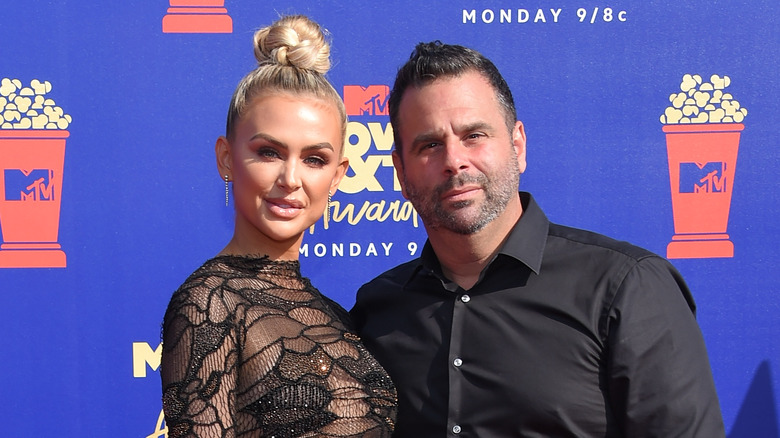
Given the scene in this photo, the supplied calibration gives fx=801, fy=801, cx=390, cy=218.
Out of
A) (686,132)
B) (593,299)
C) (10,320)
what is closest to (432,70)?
(593,299)

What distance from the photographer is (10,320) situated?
2.63 metres

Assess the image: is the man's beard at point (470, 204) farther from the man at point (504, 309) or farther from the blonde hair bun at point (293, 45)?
the blonde hair bun at point (293, 45)

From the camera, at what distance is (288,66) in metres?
1.81

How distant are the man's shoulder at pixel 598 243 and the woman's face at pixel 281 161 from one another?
21.3 inches

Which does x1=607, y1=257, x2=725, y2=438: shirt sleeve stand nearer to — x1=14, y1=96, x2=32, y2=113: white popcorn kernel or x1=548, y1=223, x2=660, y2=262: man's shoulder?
x1=548, y1=223, x2=660, y2=262: man's shoulder

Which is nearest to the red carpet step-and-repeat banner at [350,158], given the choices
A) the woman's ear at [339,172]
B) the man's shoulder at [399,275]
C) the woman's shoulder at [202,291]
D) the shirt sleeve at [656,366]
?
the man's shoulder at [399,275]

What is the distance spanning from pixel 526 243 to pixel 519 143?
0.89ft

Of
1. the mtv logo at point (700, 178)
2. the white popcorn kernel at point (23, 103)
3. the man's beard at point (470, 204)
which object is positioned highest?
the white popcorn kernel at point (23, 103)

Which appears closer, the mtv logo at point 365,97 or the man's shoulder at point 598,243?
the man's shoulder at point 598,243

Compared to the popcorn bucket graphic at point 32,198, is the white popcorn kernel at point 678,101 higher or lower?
higher

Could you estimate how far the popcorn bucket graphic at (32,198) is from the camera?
2.65m

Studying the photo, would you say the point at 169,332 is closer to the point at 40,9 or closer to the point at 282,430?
the point at 282,430

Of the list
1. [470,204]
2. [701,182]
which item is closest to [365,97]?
[470,204]

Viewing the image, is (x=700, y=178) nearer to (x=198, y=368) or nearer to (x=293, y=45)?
(x=293, y=45)
